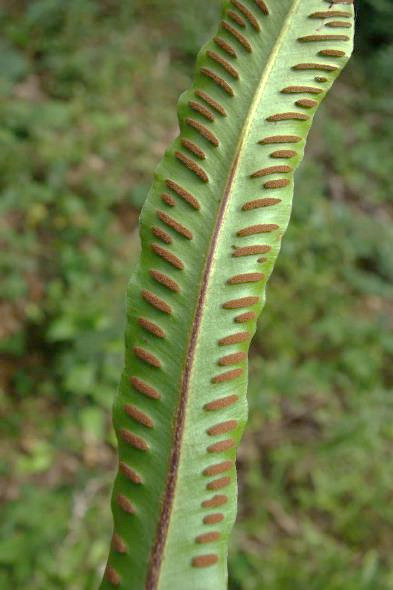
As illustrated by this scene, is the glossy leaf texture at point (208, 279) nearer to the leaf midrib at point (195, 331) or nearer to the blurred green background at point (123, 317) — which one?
the leaf midrib at point (195, 331)

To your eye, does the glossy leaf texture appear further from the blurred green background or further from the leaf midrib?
the blurred green background

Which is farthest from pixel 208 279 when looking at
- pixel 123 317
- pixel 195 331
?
pixel 123 317

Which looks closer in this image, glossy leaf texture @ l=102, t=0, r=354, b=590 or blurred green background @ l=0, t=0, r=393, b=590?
glossy leaf texture @ l=102, t=0, r=354, b=590

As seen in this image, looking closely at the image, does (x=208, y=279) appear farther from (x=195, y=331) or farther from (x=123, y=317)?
(x=123, y=317)

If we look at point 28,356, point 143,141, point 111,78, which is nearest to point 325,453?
point 28,356

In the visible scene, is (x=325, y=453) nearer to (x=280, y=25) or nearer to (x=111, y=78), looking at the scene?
(x=280, y=25)

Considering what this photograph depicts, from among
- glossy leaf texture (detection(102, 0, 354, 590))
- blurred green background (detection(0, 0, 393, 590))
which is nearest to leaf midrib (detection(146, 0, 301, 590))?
glossy leaf texture (detection(102, 0, 354, 590))

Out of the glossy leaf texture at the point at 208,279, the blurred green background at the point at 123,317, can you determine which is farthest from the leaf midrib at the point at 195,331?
the blurred green background at the point at 123,317
